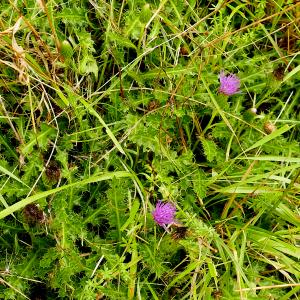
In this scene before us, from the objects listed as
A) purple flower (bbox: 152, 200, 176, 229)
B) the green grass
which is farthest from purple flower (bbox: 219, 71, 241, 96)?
purple flower (bbox: 152, 200, 176, 229)

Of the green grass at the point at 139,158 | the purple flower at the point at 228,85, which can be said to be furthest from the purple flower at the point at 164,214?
the purple flower at the point at 228,85

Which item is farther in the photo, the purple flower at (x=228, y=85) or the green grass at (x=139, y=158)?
the purple flower at (x=228, y=85)

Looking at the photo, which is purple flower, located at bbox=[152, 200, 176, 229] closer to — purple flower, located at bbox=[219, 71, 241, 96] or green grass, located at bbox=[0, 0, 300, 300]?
green grass, located at bbox=[0, 0, 300, 300]

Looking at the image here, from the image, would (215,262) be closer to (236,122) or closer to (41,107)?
(236,122)

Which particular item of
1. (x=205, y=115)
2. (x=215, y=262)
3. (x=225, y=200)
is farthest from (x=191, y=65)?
(x=215, y=262)

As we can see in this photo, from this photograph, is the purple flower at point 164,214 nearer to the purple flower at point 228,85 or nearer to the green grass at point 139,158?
the green grass at point 139,158

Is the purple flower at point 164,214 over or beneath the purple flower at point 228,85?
beneath

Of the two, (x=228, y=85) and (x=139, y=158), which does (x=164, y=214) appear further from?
(x=228, y=85)
